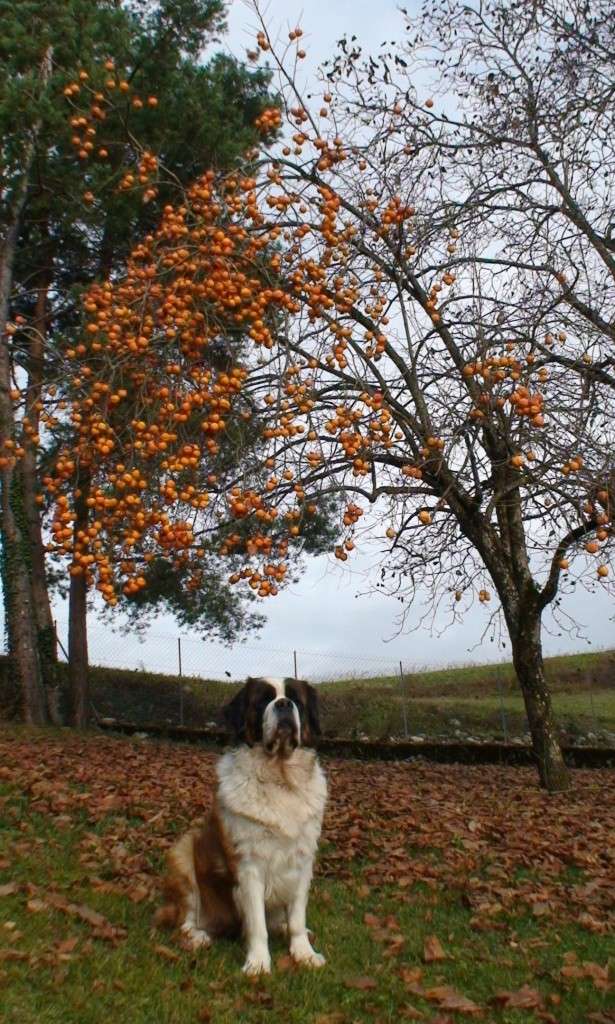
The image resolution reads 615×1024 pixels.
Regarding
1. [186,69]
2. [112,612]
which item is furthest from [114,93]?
[112,612]

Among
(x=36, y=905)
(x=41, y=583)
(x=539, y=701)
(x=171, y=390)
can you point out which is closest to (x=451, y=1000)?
(x=36, y=905)

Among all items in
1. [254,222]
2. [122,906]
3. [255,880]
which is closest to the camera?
[255,880]

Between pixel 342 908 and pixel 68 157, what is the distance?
12.7m

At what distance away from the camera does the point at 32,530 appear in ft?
54.9

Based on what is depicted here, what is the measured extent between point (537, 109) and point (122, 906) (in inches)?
392

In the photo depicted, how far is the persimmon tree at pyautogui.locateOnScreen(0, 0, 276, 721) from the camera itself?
1456cm

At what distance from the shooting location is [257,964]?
4.97 m

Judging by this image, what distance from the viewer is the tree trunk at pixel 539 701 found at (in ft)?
38.2

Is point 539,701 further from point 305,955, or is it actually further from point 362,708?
point 362,708

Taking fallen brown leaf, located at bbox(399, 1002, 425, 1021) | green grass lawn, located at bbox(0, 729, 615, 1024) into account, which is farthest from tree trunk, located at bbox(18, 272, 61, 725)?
fallen brown leaf, located at bbox(399, 1002, 425, 1021)

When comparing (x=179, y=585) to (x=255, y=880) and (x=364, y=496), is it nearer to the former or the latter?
(x=364, y=496)

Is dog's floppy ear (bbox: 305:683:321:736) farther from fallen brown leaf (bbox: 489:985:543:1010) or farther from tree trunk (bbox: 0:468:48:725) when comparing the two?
tree trunk (bbox: 0:468:48:725)

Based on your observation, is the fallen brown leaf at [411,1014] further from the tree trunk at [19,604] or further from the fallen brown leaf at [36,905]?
the tree trunk at [19,604]

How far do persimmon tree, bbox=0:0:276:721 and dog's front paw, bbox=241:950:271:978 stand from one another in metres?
9.96
